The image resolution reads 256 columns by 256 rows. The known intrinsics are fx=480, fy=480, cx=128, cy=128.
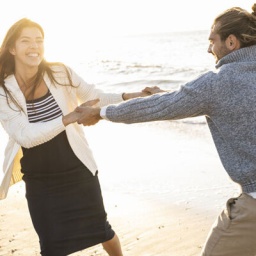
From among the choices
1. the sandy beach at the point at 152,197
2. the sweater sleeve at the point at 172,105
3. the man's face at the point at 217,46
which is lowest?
the sandy beach at the point at 152,197

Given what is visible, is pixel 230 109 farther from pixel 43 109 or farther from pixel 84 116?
pixel 43 109

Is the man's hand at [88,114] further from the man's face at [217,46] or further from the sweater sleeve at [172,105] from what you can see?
the man's face at [217,46]

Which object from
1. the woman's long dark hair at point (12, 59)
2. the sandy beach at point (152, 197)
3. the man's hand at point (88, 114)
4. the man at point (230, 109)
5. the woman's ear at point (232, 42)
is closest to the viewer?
the man at point (230, 109)

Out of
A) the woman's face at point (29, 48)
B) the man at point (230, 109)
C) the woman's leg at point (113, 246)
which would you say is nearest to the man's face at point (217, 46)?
the man at point (230, 109)

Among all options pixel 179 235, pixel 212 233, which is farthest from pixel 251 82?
pixel 179 235

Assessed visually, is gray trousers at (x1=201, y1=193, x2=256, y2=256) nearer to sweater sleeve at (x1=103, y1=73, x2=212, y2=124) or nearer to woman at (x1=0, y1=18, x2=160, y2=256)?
sweater sleeve at (x1=103, y1=73, x2=212, y2=124)

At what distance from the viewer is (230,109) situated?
2.33m

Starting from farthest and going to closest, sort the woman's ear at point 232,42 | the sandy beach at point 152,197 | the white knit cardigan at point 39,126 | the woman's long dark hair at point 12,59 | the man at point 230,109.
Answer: the sandy beach at point 152,197 → the woman's long dark hair at point 12,59 → the white knit cardigan at point 39,126 → the woman's ear at point 232,42 → the man at point 230,109

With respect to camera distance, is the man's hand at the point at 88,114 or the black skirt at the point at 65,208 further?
the black skirt at the point at 65,208

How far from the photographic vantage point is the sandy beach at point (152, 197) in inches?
181

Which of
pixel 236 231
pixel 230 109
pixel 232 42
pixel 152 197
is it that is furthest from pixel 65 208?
pixel 152 197

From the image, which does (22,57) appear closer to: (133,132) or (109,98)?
(109,98)

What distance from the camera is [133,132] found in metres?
9.43

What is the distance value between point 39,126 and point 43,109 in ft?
0.91
